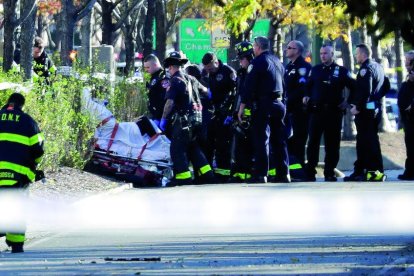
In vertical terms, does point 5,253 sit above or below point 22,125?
below

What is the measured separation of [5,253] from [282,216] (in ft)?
12.9

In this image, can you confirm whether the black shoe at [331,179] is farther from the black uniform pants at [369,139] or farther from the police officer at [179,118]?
the police officer at [179,118]

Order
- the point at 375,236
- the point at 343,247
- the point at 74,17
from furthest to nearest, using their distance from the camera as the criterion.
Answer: the point at 74,17 → the point at 375,236 → the point at 343,247

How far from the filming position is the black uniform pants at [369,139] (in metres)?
19.9

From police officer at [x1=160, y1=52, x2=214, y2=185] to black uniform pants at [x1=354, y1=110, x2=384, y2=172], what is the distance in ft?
8.69

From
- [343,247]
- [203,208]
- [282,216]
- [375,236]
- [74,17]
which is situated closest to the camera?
[343,247]

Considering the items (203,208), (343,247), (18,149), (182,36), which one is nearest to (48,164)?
(203,208)

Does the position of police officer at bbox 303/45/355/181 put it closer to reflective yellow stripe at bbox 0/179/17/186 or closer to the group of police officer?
the group of police officer

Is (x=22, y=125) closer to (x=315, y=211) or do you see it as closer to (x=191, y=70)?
(x=315, y=211)

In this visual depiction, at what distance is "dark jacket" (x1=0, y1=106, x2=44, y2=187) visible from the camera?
12070 mm

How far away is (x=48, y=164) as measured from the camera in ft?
60.2

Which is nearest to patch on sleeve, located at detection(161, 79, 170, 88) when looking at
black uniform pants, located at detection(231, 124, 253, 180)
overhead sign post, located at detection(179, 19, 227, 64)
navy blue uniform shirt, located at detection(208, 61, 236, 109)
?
navy blue uniform shirt, located at detection(208, 61, 236, 109)

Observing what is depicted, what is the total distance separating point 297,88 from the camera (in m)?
20.2

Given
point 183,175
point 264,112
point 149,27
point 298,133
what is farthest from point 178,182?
point 149,27
